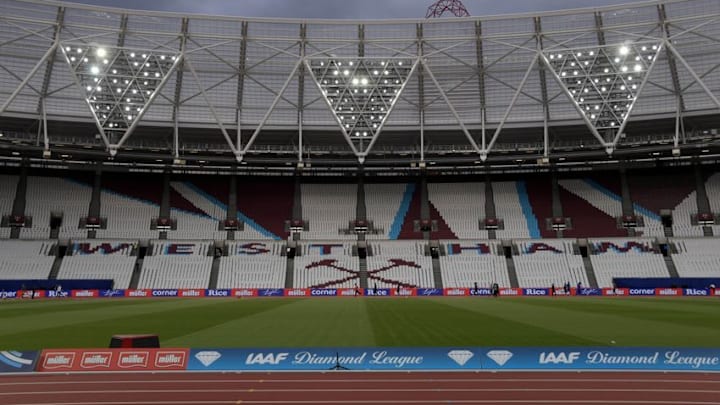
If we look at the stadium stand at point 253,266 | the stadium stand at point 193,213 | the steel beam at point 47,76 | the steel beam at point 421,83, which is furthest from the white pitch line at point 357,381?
the stadium stand at point 193,213

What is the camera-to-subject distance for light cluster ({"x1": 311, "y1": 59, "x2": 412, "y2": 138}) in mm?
51531

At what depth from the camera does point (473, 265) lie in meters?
58.5

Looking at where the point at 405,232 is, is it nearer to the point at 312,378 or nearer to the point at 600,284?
the point at 600,284

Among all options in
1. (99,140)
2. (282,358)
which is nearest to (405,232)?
(99,140)

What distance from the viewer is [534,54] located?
53.6m

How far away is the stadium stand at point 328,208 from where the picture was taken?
64.4 m

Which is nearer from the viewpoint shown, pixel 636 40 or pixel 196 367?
pixel 196 367

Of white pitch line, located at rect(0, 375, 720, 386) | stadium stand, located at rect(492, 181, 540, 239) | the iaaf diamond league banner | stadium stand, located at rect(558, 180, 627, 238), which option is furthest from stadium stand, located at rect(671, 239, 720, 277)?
white pitch line, located at rect(0, 375, 720, 386)

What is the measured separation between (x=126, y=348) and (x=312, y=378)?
494 cm

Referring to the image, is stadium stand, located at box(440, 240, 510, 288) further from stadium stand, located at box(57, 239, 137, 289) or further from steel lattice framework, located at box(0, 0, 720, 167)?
stadium stand, located at box(57, 239, 137, 289)

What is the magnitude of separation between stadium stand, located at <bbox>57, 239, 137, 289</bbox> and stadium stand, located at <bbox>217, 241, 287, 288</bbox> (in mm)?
9403

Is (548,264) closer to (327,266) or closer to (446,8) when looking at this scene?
(327,266)

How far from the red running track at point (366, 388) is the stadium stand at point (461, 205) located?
51.8m

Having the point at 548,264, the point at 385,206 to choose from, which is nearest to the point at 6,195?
the point at 385,206
